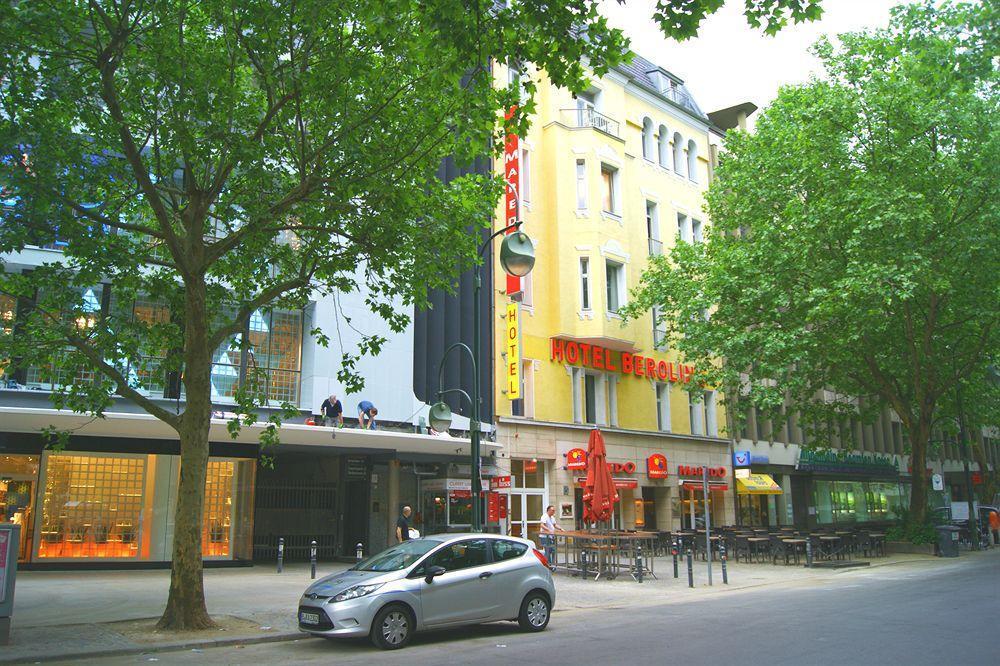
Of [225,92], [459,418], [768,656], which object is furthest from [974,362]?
[225,92]

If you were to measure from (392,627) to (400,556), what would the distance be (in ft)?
3.84

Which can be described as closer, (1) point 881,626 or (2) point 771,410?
(1) point 881,626

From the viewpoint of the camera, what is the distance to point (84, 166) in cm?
1247

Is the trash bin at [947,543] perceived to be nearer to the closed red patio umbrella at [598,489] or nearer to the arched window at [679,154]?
the closed red patio umbrella at [598,489]

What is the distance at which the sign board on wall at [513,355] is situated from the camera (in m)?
26.4

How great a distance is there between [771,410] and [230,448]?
17665mm

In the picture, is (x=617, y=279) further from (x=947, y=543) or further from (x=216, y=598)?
(x=216, y=598)

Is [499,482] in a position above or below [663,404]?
below

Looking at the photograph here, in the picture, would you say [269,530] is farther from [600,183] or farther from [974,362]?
[974,362]

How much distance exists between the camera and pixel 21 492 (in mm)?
19531

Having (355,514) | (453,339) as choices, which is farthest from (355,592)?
(453,339)

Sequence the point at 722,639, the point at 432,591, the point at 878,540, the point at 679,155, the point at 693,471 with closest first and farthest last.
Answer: the point at 722,639
the point at 432,591
the point at 878,540
the point at 693,471
the point at 679,155

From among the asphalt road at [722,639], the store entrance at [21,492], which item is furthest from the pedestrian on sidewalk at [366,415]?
the asphalt road at [722,639]

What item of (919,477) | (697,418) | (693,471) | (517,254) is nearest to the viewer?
(517,254)
